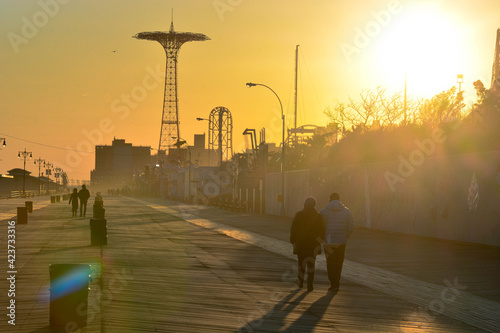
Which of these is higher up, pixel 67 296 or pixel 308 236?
pixel 308 236

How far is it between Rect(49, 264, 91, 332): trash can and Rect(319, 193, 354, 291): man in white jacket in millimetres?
5939

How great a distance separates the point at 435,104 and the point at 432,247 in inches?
1563

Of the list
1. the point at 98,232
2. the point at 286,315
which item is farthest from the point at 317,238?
the point at 98,232

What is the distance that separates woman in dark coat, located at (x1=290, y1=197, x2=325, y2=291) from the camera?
1366 centimetres

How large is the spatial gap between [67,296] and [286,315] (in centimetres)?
359

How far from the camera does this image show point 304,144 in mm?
120562

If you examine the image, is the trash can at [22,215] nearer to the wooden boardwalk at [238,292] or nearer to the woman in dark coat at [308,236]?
the wooden boardwalk at [238,292]

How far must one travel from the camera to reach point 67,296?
889cm

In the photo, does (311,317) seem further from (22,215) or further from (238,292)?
(22,215)

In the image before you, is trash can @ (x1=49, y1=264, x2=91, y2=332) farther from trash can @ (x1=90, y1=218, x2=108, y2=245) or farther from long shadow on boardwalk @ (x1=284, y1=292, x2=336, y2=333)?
trash can @ (x1=90, y1=218, x2=108, y2=245)

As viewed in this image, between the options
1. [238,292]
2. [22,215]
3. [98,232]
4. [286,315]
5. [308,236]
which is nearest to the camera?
[286,315]

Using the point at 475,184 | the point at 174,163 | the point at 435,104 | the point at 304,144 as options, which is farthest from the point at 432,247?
the point at 174,163

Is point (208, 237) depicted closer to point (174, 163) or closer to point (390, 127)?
point (390, 127)

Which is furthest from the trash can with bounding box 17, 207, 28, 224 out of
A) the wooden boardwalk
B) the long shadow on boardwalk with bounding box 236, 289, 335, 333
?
the long shadow on boardwalk with bounding box 236, 289, 335, 333
